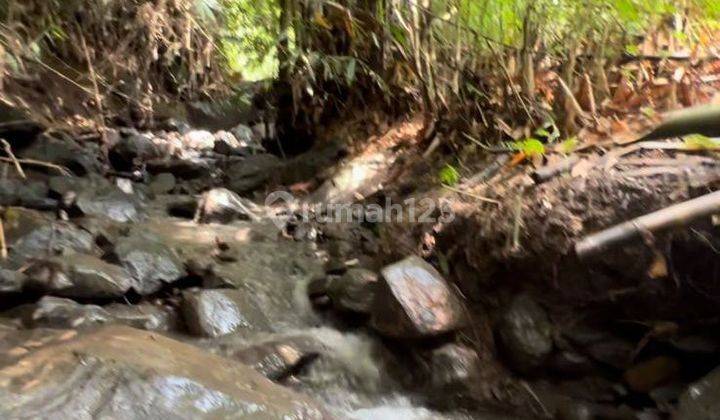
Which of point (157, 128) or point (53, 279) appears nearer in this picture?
point (53, 279)

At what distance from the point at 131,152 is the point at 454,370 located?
4.31 metres

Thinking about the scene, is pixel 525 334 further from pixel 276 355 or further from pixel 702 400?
pixel 276 355

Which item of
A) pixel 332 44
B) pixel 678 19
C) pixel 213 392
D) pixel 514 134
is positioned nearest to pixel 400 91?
pixel 332 44

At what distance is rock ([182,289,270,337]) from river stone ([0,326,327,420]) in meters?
0.85

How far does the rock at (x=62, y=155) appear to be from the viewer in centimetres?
498

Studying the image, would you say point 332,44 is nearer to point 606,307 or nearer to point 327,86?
point 327,86

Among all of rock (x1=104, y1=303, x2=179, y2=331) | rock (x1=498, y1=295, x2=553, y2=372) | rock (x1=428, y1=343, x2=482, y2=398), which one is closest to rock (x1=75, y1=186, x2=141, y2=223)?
rock (x1=104, y1=303, x2=179, y2=331)

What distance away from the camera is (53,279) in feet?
10.2

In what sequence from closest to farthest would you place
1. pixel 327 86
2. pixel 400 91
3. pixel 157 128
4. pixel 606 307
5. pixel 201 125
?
pixel 606 307
pixel 400 91
pixel 327 86
pixel 157 128
pixel 201 125

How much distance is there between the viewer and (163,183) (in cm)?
562

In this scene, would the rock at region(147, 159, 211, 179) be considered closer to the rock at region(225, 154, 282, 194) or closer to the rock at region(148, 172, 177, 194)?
the rock at region(148, 172, 177, 194)

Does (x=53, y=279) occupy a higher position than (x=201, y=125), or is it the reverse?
(x=201, y=125)

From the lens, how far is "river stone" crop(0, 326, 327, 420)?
1.83 metres

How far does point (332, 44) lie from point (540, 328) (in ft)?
10.6
